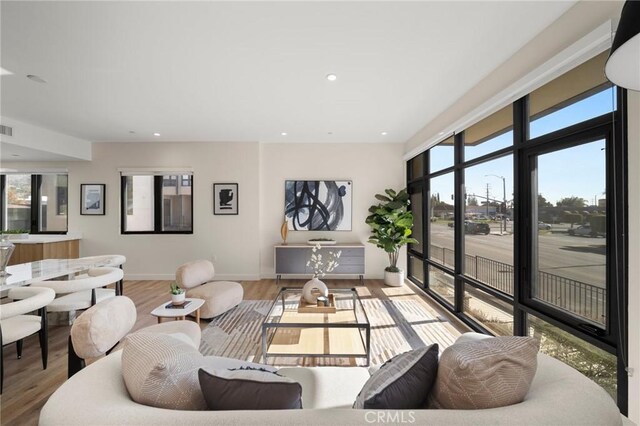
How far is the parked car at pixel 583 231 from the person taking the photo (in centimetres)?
178

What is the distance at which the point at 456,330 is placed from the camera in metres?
3.07

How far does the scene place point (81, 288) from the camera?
97.3 inches

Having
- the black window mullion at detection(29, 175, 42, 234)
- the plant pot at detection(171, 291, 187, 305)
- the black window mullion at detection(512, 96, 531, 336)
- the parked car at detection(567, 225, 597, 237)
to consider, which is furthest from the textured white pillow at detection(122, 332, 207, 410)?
the black window mullion at detection(29, 175, 42, 234)

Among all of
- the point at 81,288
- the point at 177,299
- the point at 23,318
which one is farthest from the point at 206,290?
the point at 23,318

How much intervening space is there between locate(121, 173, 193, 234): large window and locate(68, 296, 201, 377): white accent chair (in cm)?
396

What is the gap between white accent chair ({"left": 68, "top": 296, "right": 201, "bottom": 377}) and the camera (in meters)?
1.40

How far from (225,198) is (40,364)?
132 inches

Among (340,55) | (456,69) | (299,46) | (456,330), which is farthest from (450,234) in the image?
(299,46)

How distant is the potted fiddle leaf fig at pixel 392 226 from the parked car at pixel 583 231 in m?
2.76

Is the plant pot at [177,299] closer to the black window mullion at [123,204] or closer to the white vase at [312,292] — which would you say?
the white vase at [312,292]

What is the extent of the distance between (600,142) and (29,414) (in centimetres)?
414

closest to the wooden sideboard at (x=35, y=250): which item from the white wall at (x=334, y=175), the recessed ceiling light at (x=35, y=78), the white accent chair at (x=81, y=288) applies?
the white accent chair at (x=81, y=288)

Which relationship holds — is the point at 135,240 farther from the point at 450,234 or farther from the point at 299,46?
the point at 450,234

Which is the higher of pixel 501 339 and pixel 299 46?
pixel 299 46
